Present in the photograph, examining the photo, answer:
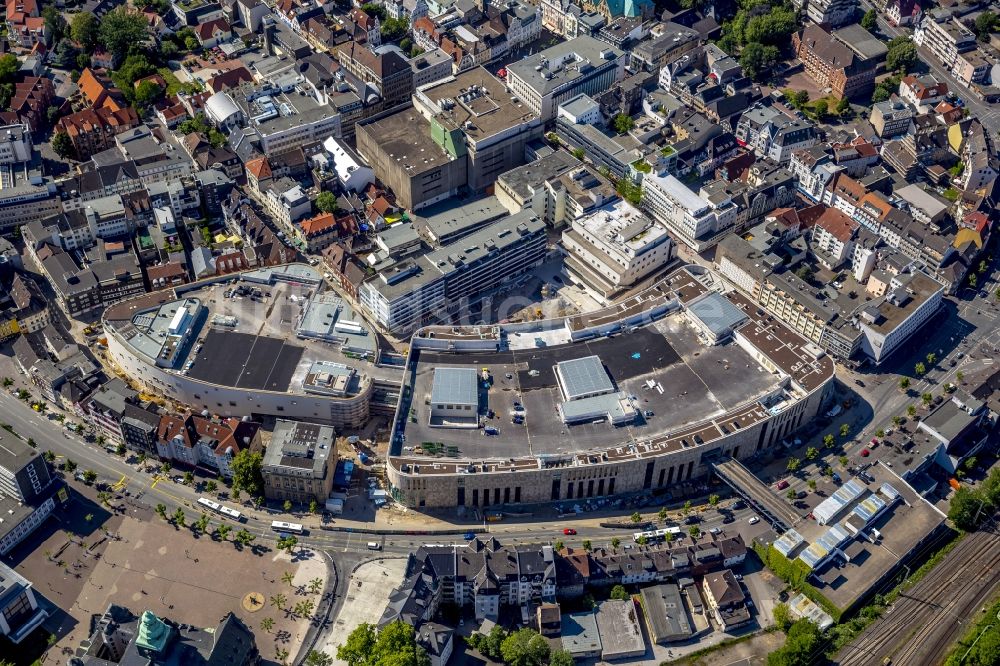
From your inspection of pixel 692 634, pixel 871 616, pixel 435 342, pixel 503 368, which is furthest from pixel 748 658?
pixel 435 342

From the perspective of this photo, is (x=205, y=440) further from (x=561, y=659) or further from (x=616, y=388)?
(x=616, y=388)

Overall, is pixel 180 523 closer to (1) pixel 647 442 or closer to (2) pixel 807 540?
(1) pixel 647 442

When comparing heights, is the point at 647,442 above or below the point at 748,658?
above

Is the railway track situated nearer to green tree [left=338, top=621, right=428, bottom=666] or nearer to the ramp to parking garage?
the ramp to parking garage

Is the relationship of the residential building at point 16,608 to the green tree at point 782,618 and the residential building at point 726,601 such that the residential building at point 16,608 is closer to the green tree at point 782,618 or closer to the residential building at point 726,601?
the residential building at point 726,601

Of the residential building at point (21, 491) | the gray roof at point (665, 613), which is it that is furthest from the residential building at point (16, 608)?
the gray roof at point (665, 613)

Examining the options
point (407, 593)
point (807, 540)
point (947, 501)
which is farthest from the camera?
point (947, 501)
